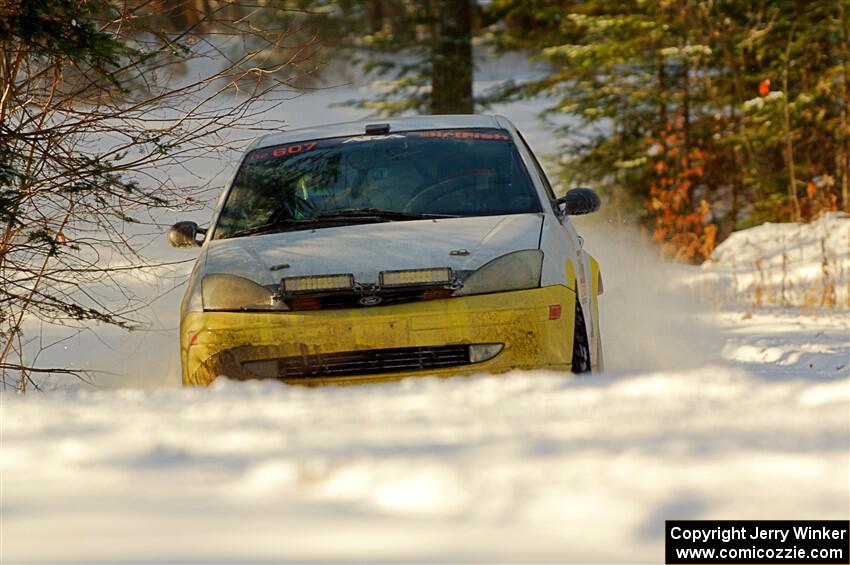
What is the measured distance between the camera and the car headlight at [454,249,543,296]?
18.7 ft

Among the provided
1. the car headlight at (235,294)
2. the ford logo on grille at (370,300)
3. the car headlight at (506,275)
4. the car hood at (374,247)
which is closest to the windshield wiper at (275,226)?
the car hood at (374,247)

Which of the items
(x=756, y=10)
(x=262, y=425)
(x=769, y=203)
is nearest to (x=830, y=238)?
(x=769, y=203)

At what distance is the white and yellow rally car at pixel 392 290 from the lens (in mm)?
5633

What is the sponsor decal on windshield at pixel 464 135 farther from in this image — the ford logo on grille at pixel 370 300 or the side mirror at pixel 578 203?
the ford logo on grille at pixel 370 300

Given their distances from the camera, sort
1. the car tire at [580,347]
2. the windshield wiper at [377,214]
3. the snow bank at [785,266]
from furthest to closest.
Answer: the snow bank at [785,266]
the windshield wiper at [377,214]
the car tire at [580,347]

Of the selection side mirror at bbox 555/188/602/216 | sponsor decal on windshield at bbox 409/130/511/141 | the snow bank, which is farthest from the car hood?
the snow bank

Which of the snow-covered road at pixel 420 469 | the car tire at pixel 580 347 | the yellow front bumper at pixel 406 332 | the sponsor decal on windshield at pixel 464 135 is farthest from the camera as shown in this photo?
the sponsor decal on windshield at pixel 464 135

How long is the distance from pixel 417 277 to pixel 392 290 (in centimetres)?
13

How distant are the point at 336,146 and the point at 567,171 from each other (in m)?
15.4

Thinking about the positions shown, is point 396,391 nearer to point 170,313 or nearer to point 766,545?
point 766,545

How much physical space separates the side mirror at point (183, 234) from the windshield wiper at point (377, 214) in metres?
0.77

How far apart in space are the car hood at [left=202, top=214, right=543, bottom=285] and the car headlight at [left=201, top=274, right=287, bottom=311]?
1.7 inches

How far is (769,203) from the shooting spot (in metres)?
19.7

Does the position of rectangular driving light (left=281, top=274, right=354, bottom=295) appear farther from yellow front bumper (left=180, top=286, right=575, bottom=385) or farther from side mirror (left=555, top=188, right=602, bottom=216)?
side mirror (left=555, top=188, right=602, bottom=216)
